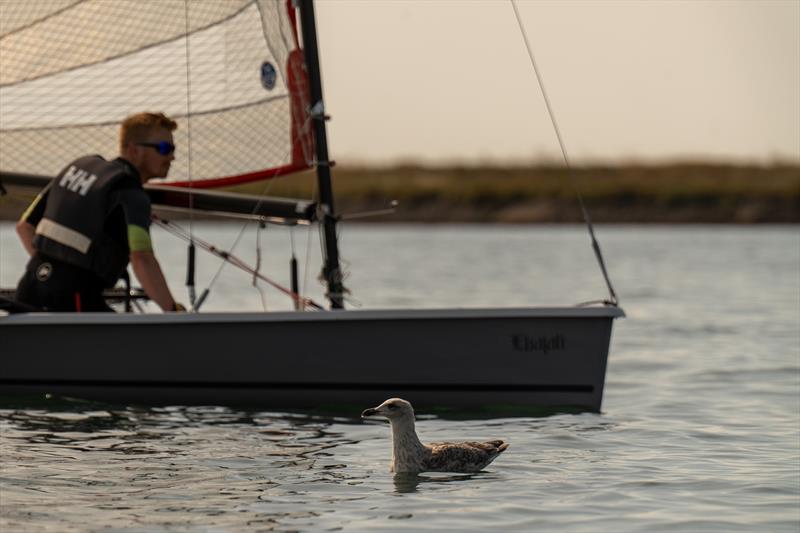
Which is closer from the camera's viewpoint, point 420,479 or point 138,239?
point 420,479

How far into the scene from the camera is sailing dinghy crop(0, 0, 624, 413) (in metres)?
10.0

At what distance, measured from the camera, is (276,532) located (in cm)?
696

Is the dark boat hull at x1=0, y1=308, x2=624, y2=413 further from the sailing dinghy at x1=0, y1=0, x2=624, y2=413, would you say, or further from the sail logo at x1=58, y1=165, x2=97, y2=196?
the sail logo at x1=58, y1=165, x2=97, y2=196

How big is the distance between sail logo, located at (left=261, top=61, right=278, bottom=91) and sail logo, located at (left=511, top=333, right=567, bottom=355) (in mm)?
2583

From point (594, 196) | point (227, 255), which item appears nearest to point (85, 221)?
point (227, 255)

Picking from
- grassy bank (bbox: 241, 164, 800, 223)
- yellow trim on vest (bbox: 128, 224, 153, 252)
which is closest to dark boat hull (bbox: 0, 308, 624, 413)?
yellow trim on vest (bbox: 128, 224, 153, 252)

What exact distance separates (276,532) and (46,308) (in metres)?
3.93

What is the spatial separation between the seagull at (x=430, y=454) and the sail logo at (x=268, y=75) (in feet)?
11.2

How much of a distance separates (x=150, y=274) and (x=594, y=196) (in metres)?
42.3

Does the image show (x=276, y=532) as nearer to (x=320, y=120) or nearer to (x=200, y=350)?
(x=200, y=350)

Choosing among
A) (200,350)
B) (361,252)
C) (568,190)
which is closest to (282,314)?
(200,350)

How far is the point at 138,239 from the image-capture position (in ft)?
32.2

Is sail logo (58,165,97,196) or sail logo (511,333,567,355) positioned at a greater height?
sail logo (58,165,97,196)

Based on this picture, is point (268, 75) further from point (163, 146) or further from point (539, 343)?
point (539, 343)
